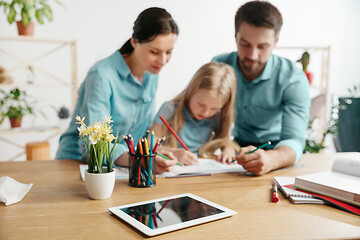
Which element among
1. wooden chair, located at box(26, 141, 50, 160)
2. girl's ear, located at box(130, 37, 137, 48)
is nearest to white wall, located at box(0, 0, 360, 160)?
girl's ear, located at box(130, 37, 137, 48)

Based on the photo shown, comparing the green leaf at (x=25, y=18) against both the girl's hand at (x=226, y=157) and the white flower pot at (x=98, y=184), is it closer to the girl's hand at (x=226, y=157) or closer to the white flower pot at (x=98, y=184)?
the girl's hand at (x=226, y=157)

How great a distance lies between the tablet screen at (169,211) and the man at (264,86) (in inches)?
24.9

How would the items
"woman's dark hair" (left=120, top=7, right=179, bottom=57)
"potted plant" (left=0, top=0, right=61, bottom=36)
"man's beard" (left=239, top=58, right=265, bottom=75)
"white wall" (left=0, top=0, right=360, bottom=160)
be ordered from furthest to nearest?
"potted plant" (left=0, top=0, right=61, bottom=36) → "man's beard" (left=239, top=58, right=265, bottom=75) → "white wall" (left=0, top=0, right=360, bottom=160) → "woman's dark hair" (left=120, top=7, right=179, bottom=57)

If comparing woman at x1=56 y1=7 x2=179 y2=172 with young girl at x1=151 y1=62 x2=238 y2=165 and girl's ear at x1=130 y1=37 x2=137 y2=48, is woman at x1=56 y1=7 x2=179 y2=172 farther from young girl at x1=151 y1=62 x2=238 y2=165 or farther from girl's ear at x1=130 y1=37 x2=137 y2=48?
young girl at x1=151 y1=62 x2=238 y2=165

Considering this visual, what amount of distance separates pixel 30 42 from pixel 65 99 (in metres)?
0.52

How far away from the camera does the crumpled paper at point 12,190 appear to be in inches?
31.0

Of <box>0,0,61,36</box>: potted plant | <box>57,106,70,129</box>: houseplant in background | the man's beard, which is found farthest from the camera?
<box>57,106,70,129</box>: houseplant in background

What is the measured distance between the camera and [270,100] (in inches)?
59.4

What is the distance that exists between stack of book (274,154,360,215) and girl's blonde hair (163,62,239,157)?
1.72ft

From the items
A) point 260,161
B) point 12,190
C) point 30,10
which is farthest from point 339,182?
point 30,10

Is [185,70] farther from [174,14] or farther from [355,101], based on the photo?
[355,101]

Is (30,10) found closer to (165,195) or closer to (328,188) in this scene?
(165,195)

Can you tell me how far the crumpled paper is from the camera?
789 millimetres

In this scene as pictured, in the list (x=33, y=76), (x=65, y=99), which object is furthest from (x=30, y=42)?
(x=65, y=99)
